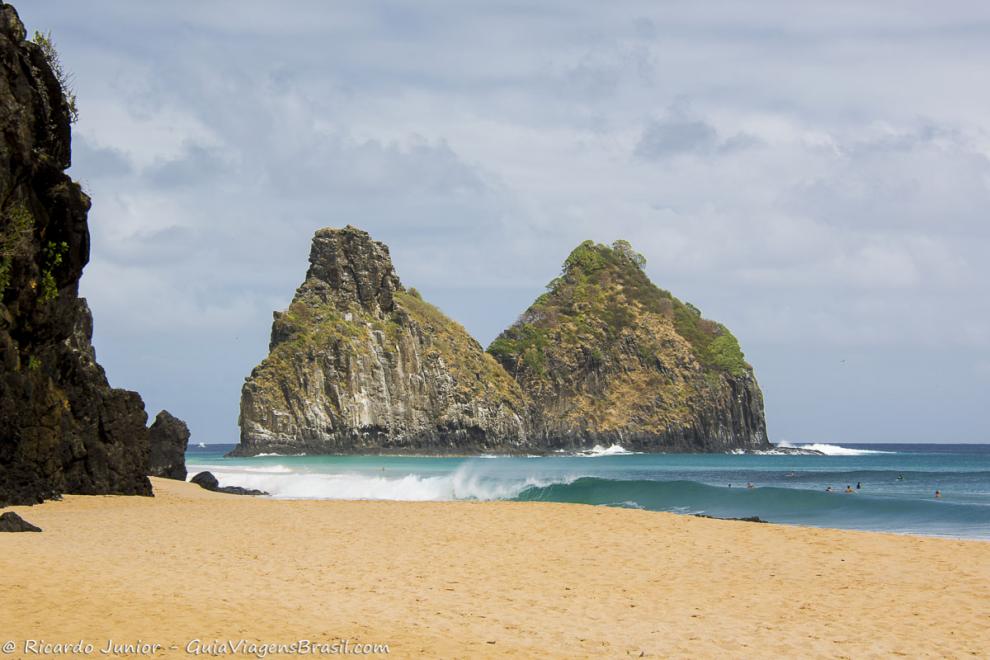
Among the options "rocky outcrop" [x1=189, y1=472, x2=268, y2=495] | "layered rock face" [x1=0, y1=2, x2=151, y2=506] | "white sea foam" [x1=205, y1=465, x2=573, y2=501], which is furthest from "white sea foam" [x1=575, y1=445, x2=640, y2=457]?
"layered rock face" [x1=0, y1=2, x2=151, y2=506]

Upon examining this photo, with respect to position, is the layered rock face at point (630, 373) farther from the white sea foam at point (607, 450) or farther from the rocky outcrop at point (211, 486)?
the rocky outcrop at point (211, 486)

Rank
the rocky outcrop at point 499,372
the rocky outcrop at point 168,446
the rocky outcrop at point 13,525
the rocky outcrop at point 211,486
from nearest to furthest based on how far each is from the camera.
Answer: the rocky outcrop at point 13,525 → the rocky outcrop at point 211,486 → the rocky outcrop at point 168,446 → the rocky outcrop at point 499,372

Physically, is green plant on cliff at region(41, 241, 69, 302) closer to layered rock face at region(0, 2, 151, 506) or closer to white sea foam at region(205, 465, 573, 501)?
layered rock face at region(0, 2, 151, 506)

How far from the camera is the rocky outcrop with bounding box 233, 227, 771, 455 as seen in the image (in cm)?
12762

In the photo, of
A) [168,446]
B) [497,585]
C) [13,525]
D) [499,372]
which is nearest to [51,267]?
[13,525]

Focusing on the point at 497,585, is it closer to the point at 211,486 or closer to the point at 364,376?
the point at 211,486

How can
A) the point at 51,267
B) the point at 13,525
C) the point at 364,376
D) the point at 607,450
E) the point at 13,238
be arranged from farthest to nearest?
the point at 607,450, the point at 364,376, the point at 51,267, the point at 13,238, the point at 13,525

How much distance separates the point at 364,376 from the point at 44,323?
107948 mm

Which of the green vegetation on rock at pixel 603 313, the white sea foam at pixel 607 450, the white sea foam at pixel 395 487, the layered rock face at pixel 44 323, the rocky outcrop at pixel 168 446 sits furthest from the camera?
the green vegetation on rock at pixel 603 313

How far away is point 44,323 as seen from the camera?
23.1m

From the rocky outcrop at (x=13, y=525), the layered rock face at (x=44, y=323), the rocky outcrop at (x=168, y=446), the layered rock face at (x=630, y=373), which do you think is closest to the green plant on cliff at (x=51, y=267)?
the layered rock face at (x=44, y=323)

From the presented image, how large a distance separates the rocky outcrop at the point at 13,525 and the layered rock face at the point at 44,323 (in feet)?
15.0

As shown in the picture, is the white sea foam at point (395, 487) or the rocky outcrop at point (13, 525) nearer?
the rocky outcrop at point (13, 525)

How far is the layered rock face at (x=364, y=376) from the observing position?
414 feet
